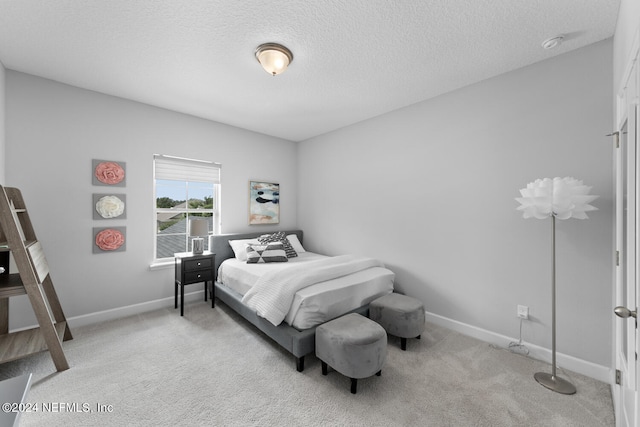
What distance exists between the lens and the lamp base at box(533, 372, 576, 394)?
195 cm

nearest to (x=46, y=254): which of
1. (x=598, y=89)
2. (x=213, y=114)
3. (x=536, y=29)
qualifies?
(x=213, y=114)

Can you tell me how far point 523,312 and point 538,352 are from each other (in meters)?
0.36

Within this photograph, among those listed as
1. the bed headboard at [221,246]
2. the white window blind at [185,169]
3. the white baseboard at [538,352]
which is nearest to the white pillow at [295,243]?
the bed headboard at [221,246]

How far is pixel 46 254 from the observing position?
277cm

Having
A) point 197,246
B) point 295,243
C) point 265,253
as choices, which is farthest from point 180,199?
A: point 295,243

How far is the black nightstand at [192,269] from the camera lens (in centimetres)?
324

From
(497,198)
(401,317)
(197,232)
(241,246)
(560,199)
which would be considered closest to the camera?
(560,199)

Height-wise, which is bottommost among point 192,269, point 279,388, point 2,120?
point 279,388

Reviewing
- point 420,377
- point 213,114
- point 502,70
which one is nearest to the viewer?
point 420,377

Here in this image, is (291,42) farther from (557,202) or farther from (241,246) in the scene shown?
(241,246)

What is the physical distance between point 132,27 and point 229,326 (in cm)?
296

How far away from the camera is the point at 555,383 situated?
201cm

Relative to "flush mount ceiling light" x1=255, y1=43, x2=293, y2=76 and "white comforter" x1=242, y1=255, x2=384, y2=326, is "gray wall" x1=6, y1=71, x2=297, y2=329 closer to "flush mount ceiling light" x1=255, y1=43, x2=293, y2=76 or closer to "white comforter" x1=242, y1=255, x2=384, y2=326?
"white comforter" x1=242, y1=255, x2=384, y2=326

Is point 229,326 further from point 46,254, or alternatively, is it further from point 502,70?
point 502,70
